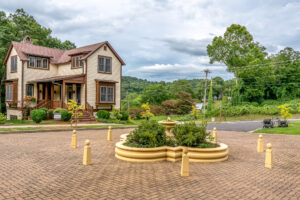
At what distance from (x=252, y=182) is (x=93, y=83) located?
23.4m

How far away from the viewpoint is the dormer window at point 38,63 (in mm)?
28638

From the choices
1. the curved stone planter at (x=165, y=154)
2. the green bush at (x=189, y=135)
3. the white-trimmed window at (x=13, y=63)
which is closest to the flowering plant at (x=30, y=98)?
the white-trimmed window at (x=13, y=63)

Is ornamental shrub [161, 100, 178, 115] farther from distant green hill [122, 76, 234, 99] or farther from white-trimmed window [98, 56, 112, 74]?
distant green hill [122, 76, 234, 99]

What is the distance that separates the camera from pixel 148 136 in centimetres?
926

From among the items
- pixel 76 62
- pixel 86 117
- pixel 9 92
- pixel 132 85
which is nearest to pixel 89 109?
pixel 86 117

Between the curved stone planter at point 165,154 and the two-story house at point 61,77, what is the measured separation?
18.3 m

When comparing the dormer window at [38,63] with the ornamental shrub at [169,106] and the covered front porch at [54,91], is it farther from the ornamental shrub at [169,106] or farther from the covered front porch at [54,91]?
the ornamental shrub at [169,106]

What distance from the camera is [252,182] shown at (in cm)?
656

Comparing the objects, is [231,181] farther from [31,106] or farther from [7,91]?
[7,91]

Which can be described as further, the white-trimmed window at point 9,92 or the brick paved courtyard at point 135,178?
the white-trimmed window at point 9,92

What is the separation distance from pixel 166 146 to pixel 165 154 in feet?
1.00

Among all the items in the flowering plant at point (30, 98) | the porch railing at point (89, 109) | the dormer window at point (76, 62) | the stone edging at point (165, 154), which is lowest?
the stone edging at point (165, 154)

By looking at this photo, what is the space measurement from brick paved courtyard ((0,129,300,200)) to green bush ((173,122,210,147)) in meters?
1.01

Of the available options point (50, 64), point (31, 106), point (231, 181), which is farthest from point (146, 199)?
point (50, 64)
